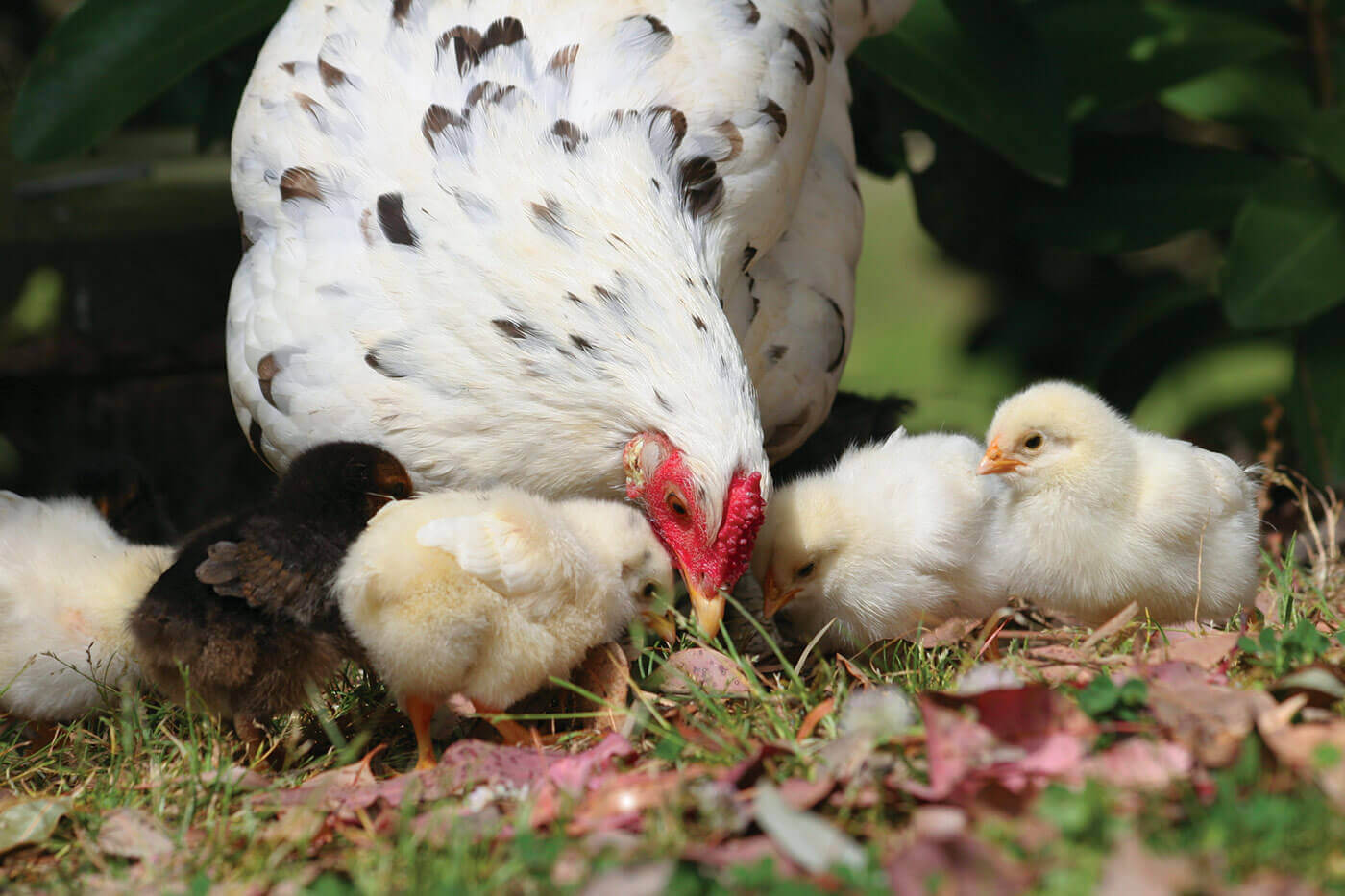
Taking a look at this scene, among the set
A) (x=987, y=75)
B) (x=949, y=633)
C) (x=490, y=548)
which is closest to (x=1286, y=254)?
(x=987, y=75)

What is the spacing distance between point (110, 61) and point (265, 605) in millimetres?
1849

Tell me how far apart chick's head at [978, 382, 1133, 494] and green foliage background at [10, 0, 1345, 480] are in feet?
3.80

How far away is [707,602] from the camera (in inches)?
88.4

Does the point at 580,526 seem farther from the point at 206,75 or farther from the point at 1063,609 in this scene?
the point at 206,75

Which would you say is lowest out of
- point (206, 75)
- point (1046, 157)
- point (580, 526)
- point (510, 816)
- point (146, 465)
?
point (146, 465)

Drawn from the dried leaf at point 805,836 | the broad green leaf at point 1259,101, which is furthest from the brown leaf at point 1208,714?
the broad green leaf at point 1259,101

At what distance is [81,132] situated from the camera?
10.2ft

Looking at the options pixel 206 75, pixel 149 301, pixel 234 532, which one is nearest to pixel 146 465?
pixel 149 301

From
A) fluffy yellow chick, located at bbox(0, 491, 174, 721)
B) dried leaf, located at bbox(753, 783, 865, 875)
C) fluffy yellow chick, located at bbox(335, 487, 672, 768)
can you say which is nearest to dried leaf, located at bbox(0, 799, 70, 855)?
fluffy yellow chick, located at bbox(0, 491, 174, 721)

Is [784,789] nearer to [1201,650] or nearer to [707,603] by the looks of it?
[707,603]

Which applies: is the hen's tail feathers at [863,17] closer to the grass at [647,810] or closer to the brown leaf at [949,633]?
the brown leaf at [949,633]

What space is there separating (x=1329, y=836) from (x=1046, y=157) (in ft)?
7.96


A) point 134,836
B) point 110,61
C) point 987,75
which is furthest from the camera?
point 987,75

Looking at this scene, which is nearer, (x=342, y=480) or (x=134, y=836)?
(x=134, y=836)
